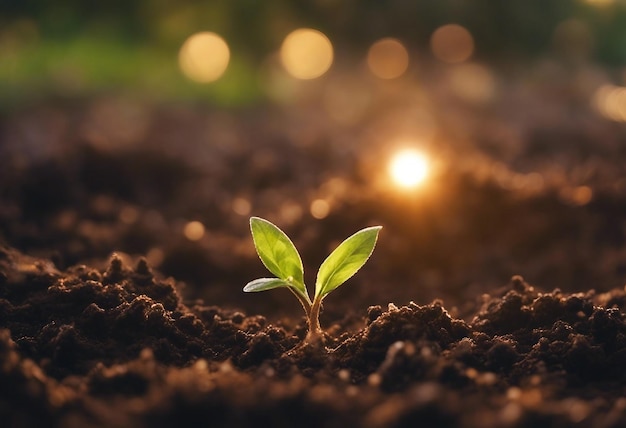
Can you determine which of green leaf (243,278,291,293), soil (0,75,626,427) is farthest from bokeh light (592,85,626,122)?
green leaf (243,278,291,293)

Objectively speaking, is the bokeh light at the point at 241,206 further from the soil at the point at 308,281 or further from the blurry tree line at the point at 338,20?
the blurry tree line at the point at 338,20

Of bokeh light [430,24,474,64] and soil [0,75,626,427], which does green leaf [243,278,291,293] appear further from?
bokeh light [430,24,474,64]

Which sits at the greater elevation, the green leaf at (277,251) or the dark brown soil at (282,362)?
the green leaf at (277,251)

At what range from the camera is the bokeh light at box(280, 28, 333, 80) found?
908 centimetres

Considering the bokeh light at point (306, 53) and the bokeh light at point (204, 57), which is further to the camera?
the bokeh light at point (306, 53)

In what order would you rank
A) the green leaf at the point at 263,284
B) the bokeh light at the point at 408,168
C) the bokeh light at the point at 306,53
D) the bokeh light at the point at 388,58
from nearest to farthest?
the green leaf at the point at 263,284 < the bokeh light at the point at 408,168 < the bokeh light at the point at 306,53 < the bokeh light at the point at 388,58

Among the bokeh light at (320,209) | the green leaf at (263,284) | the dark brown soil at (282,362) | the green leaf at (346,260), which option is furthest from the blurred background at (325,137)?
the green leaf at (263,284)

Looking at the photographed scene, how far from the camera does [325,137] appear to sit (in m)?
5.95

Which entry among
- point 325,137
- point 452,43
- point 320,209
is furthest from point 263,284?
point 452,43

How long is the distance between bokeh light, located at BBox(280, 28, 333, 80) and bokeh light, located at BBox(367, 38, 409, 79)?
52cm

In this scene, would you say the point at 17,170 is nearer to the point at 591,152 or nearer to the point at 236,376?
the point at 236,376

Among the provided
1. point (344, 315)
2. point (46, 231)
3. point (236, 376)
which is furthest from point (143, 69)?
point (236, 376)

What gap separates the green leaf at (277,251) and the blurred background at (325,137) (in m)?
0.85

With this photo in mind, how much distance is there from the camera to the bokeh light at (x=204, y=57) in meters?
8.53
